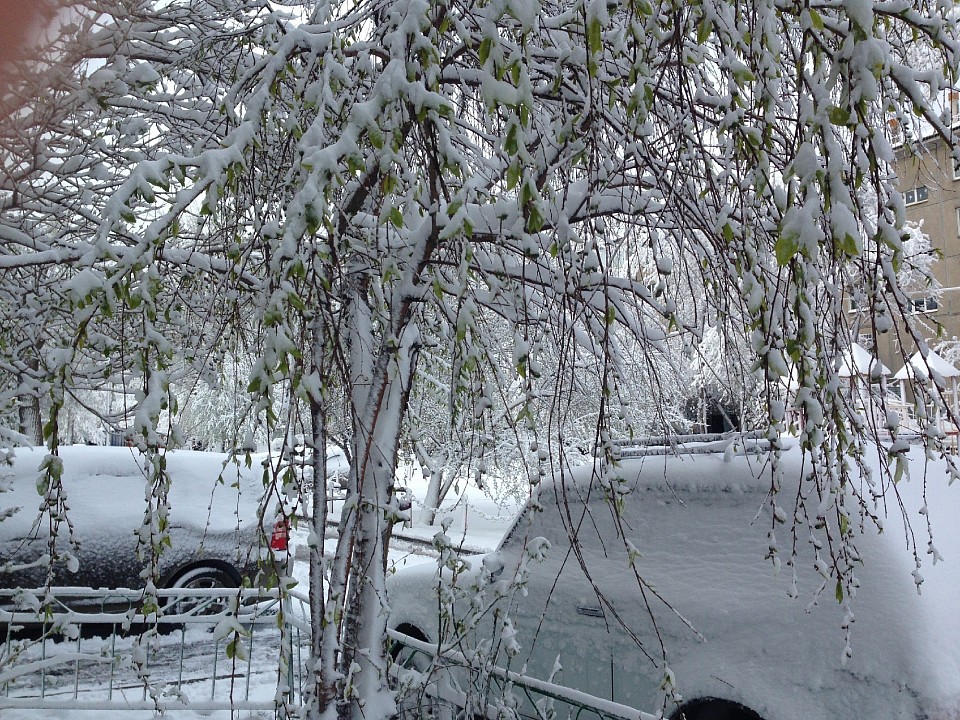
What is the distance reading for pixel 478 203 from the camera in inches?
104

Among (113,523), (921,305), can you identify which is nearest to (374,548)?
(921,305)

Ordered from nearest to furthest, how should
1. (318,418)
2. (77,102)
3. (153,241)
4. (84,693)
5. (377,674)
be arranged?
(153,241)
(318,418)
(377,674)
(77,102)
(84,693)

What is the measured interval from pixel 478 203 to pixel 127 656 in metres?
5.11

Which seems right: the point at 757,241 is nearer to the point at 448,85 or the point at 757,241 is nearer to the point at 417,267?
the point at 417,267

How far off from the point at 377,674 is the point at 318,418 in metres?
1.18

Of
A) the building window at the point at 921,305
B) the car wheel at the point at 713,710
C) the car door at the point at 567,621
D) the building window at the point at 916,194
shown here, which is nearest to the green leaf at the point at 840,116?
the building window at the point at 921,305

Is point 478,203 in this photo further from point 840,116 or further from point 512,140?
point 840,116

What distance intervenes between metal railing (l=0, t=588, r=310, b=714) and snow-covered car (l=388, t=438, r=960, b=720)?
1321mm

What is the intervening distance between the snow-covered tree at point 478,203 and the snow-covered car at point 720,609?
0.24 m

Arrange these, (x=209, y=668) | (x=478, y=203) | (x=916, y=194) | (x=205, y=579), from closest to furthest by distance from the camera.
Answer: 1. (x=478, y=203)
2. (x=209, y=668)
3. (x=205, y=579)
4. (x=916, y=194)

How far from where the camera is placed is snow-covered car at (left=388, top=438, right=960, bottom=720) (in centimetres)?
261

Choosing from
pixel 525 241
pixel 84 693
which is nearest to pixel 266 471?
pixel 525 241

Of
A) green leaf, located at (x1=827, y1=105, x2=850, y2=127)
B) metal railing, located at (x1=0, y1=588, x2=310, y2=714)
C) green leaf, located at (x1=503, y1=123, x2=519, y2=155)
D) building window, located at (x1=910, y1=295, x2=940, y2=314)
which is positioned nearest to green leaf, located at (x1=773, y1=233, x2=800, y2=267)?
green leaf, located at (x1=827, y1=105, x2=850, y2=127)

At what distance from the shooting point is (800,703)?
2.72 meters
